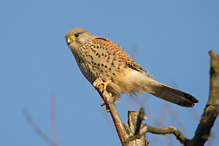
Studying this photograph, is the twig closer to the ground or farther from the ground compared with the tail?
closer to the ground

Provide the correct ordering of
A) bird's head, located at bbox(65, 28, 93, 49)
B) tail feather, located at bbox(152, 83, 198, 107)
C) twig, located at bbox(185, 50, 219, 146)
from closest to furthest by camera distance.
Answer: twig, located at bbox(185, 50, 219, 146) < tail feather, located at bbox(152, 83, 198, 107) < bird's head, located at bbox(65, 28, 93, 49)

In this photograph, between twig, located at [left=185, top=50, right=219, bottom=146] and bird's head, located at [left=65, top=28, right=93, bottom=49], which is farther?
bird's head, located at [left=65, top=28, right=93, bottom=49]

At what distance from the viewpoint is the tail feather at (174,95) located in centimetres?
345

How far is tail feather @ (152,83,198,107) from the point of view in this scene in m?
3.45

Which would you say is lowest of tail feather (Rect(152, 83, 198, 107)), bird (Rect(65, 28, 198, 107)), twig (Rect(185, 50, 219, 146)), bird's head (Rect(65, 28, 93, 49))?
twig (Rect(185, 50, 219, 146))

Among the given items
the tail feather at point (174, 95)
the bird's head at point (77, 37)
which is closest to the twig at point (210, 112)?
the tail feather at point (174, 95)

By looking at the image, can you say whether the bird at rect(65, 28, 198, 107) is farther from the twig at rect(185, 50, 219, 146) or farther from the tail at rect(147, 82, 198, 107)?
the twig at rect(185, 50, 219, 146)

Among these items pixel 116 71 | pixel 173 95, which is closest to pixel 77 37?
pixel 116 71

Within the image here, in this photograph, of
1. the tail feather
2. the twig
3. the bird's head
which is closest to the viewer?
the twig

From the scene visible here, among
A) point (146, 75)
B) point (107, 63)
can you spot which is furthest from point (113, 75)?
point (146, 75)

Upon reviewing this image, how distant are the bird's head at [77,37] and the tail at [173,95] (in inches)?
41.5

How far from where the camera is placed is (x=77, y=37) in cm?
389

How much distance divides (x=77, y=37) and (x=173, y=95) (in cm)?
140

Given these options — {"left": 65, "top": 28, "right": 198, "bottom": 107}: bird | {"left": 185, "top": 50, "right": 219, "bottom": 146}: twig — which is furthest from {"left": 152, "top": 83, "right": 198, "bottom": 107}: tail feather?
{"left": 185, "top": 50, "right": 219, "bottom": 146}: twig
